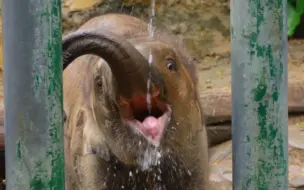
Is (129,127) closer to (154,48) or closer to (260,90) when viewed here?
(154,48)

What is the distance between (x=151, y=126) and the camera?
284cm

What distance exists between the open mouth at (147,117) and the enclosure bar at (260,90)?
826 mm

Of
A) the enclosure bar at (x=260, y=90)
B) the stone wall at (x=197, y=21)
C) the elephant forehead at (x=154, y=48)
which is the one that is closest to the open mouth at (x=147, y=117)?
the elephant forehead at (x=154, y=48)

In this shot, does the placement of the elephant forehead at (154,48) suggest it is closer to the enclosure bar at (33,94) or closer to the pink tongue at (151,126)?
the pink tongue at (151,126)

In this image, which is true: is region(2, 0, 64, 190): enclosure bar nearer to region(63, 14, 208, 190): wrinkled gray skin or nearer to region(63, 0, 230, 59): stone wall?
region(63, 14, 208, 190): wrinkled gray skin

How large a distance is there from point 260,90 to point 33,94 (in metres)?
0.57

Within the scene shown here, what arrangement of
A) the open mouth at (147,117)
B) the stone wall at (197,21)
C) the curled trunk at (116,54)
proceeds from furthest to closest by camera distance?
the stone wall at (197,21) → the open mouth at (147,117) → the curled trunk at (116,54)

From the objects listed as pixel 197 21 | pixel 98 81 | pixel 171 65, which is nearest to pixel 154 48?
pixel 171 65

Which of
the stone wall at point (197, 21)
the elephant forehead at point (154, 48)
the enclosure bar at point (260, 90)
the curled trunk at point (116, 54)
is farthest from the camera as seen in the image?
the stone wall at point (197, 21)

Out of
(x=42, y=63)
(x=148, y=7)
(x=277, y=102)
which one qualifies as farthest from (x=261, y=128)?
(x=148, y=7)

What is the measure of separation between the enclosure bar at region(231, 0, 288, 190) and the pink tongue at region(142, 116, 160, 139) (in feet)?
3.02

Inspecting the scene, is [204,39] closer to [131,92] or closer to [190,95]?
[190,95]

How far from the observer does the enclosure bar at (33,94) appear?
164 cm

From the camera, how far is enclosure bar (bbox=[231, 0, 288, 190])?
1.85 m
